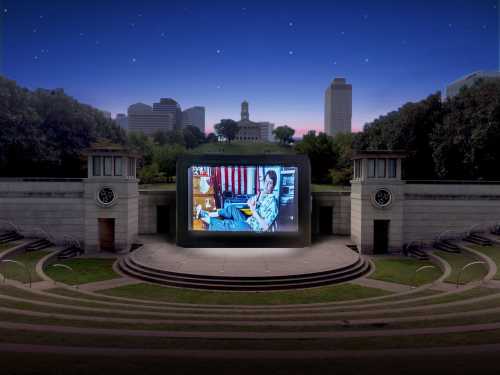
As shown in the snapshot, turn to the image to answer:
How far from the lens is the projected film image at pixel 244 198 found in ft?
82.4

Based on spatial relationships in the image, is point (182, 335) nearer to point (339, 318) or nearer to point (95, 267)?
point (339, 318)

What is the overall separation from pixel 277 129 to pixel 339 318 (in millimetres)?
115682

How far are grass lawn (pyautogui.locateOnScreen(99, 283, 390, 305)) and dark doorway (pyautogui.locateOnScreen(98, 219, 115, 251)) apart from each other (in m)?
8.77

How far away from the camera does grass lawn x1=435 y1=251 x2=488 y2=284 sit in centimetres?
1817

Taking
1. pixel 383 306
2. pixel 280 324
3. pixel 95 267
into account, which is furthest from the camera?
pixel 95 267

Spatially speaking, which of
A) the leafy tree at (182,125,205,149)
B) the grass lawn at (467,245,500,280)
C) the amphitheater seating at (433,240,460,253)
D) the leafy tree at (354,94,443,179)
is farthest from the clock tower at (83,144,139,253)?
the leafy tree at (182,125,205,149)

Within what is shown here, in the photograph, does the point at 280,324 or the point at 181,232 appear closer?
the point at 280,324

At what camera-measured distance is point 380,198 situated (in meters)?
26.0

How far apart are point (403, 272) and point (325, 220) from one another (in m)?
10.7

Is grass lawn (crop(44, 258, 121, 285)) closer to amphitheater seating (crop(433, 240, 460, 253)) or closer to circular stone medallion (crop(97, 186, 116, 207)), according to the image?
circular stone medallion (crop(97, 186, 116, 207))

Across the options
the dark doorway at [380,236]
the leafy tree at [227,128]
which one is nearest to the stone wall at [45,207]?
the dark doorway at [380,236]

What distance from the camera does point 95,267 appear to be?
72.2ft

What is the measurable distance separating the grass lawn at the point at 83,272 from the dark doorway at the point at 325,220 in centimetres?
1740

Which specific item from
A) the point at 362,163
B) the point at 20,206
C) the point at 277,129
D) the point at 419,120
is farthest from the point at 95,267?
the point at 277,129
